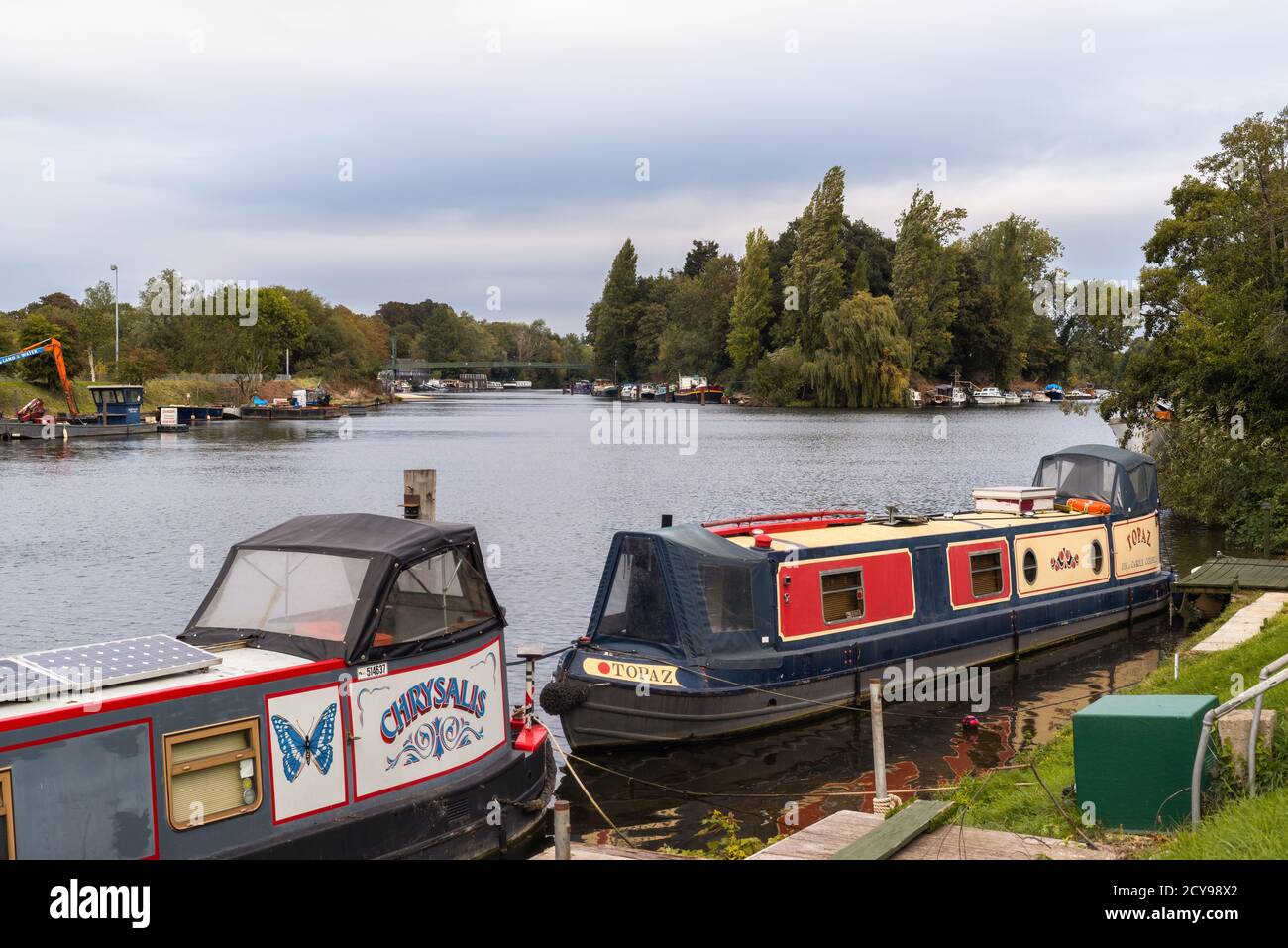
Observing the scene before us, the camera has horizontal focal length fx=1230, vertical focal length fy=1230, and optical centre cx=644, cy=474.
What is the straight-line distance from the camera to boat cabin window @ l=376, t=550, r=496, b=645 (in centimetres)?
1264

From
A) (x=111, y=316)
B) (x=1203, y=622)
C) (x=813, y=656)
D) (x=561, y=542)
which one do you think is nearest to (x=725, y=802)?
(x=813, y=656)

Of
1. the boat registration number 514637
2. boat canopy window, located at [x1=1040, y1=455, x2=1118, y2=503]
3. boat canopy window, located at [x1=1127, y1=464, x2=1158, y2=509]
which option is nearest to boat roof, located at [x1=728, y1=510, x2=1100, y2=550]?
boat canopy window, located at [x1=1040, y1=455, x2=1118, y2=503]

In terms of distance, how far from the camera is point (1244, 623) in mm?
21734

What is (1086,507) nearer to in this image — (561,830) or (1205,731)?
(1205,731)

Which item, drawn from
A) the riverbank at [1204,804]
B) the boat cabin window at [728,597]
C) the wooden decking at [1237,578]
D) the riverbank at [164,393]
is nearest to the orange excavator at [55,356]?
the riverbank at [164,393]

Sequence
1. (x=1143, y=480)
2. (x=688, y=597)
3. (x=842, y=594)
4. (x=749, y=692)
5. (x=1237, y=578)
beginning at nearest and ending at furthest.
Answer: (x=688, y=597)
(x=749, y=692)
(x=842, y=594)
(x=1237, y=578)
(x=1143, y=480)

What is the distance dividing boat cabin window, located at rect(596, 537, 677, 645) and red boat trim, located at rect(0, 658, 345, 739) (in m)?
8.05

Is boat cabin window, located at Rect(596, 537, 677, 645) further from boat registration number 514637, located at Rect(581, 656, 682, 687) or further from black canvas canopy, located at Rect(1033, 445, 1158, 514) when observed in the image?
black canvas canopy, located at Rect(1033, 445, 1158, 514)

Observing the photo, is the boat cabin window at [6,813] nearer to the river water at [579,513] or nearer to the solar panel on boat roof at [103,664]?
the solar panel on boat roof at [103,664]

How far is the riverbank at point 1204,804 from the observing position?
8438 mm

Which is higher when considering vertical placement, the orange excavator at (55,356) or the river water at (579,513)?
the orange excavator at (55,356)

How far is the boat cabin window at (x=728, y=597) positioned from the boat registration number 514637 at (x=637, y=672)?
3.51ft

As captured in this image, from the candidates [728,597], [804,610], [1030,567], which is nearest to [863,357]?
[1030,567]

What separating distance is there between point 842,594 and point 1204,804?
11.7m
